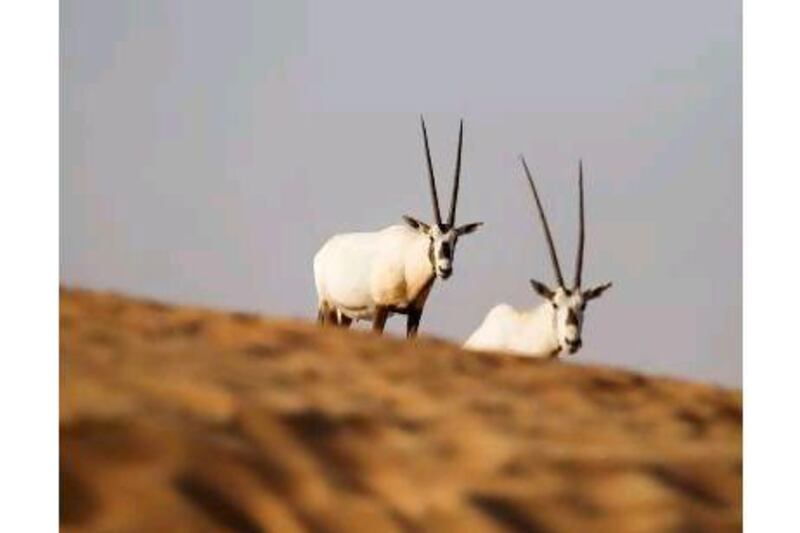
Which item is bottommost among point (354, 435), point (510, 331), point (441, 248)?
point (354, 435)

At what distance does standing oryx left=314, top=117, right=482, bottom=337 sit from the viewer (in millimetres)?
1689

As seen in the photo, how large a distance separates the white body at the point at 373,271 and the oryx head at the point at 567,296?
159 millimetres

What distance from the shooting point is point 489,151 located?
5.77ft

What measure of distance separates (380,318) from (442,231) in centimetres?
14

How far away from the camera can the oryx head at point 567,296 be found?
1764 mm

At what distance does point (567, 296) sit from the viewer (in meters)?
1.77
